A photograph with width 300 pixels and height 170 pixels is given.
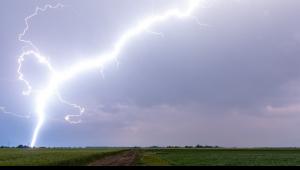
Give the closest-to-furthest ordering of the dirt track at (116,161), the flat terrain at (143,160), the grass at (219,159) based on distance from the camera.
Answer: the dirt track at (116,161) → the flat terrain at (143,160) → the grass at (219,159)

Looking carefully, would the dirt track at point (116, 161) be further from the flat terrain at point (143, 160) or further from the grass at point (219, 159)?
the grass at point (219, 159)

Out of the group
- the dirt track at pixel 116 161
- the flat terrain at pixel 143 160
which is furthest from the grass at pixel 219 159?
the dirt track at pixel 116 161

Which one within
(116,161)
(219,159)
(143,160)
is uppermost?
(219,159)

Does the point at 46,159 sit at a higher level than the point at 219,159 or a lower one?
lower

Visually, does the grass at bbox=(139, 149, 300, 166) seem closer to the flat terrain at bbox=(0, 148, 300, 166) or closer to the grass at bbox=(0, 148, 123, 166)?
the flat terrain at bbox=(0, 148, 300, 166)

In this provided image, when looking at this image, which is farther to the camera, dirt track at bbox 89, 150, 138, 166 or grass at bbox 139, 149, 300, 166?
grass at bbox 139, 149, 300, 166

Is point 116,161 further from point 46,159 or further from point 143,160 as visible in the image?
point 46,159

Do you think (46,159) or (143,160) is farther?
(46,159)

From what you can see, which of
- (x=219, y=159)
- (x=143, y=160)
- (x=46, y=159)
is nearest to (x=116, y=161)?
(x=143, y=160)

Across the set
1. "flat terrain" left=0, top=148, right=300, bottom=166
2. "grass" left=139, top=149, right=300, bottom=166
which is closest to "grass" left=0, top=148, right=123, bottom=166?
"flat terrain" left=0, top=148, right=300, bottom=166
